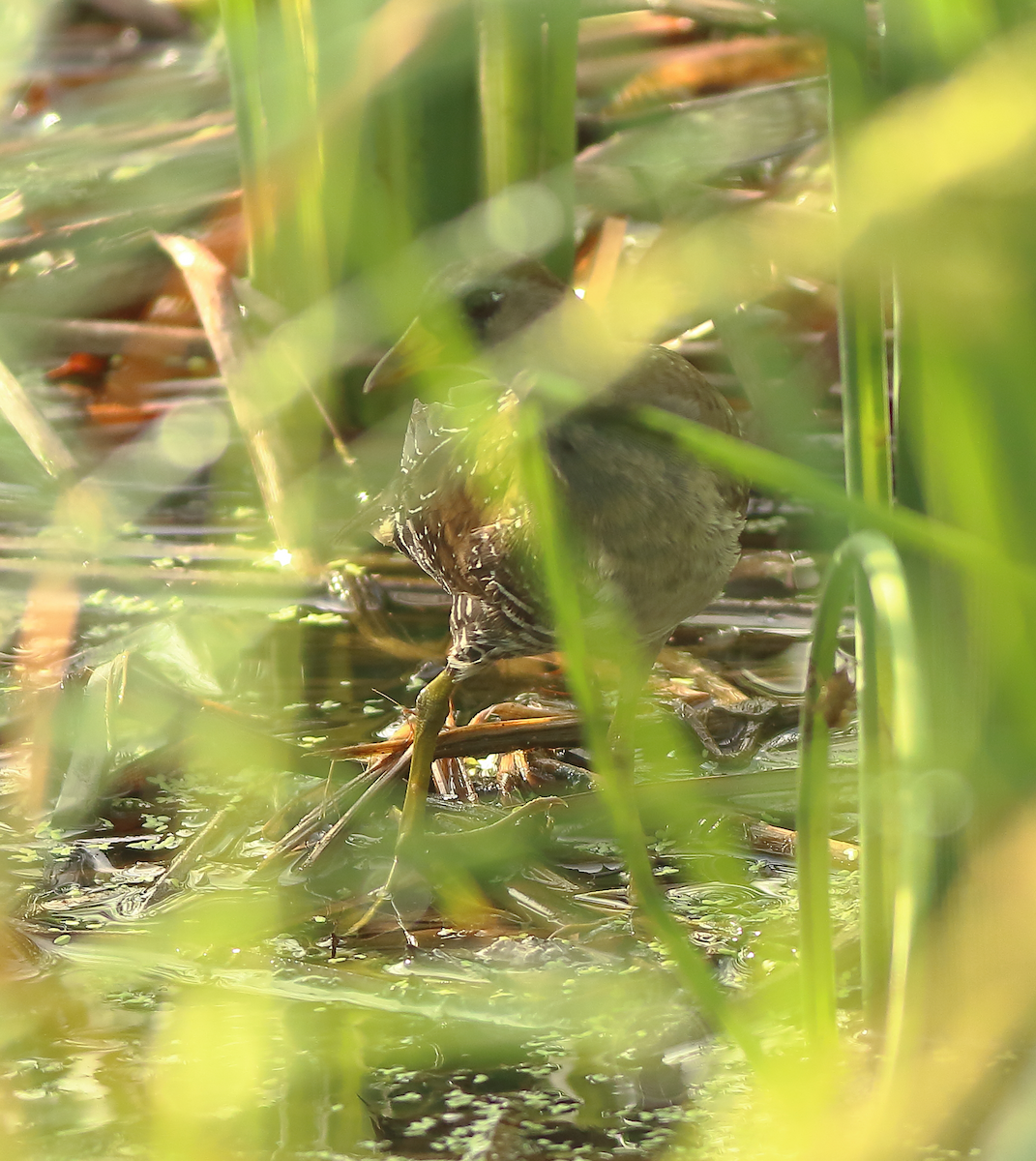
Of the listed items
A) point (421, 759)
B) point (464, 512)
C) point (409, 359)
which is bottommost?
point (421, 759)

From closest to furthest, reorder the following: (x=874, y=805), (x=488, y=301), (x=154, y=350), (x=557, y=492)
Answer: (x=874, y=805), (x=557, y=492), (x=488, y=301), (x=154, y=350)

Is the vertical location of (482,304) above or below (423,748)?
above

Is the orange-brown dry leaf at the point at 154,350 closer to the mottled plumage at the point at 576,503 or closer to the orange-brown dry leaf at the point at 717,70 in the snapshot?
the orange-brown dry leaf at the point at 717,70

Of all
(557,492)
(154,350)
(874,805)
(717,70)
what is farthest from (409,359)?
(717,70)

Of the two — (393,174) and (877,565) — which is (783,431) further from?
(393,174)

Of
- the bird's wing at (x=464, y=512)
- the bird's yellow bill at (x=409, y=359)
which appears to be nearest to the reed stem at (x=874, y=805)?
the bird's wing at (x=464, y=512)

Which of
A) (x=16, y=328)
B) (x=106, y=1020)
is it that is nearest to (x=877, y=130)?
(x=106, y=1020)

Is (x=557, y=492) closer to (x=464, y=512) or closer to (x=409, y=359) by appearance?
(x=464, y=512)

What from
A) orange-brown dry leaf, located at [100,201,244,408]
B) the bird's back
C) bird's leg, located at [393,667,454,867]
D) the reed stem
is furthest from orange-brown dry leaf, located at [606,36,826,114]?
the reed stem
